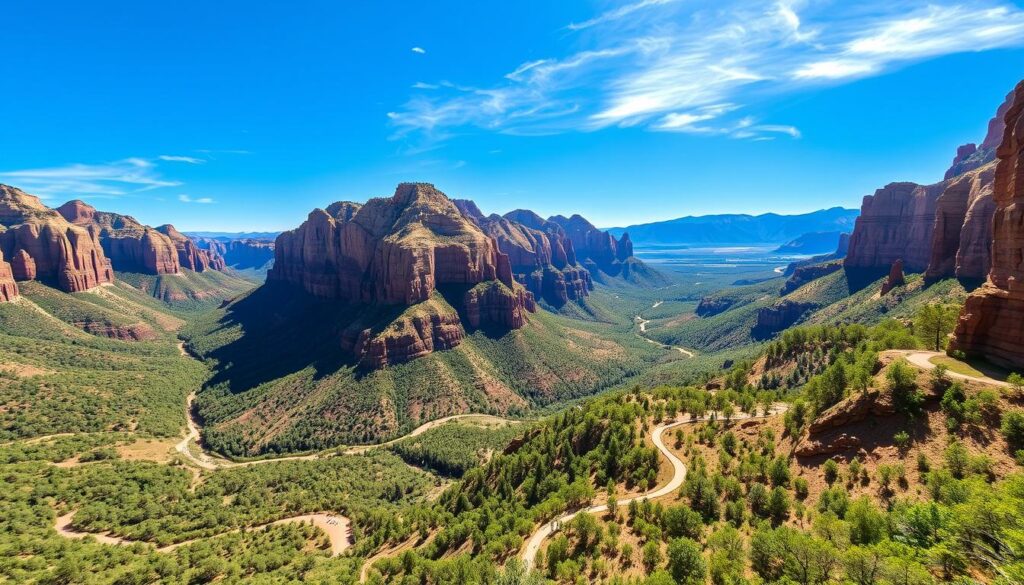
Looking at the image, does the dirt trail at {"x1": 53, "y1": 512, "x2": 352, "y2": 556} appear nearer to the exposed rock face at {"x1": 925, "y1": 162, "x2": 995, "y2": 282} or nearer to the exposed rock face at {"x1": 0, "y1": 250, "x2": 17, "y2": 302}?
the exposed rock face at {"x1": 0, "y1": 250, "x2": 17, "y2": 302}

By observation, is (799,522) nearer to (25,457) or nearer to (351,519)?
(351,519)

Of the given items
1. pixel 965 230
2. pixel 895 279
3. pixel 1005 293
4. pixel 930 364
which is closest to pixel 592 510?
pixel 930 364

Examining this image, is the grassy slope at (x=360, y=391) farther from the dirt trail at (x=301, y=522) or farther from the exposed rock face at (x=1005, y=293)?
the exposed rock face at (x=1005, y=293)

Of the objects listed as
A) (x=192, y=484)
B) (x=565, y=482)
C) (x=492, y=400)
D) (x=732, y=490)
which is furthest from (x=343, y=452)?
(x=732, y=490)

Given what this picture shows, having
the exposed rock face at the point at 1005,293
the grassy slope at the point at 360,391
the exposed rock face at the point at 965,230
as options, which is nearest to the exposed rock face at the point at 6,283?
the grassy slope at the point at 360,391

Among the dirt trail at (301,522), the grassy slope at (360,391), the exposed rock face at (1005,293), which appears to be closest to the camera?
the exposed rock face at (1005,293)

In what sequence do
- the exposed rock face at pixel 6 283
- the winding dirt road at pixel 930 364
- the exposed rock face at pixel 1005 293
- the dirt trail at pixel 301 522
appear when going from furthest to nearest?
the exposed rock face at pixel 6 283
the dirt trail at pixel 301 522
the exposed rock face at pixel 1005 293
the winding dirt road at pixel 930 364
